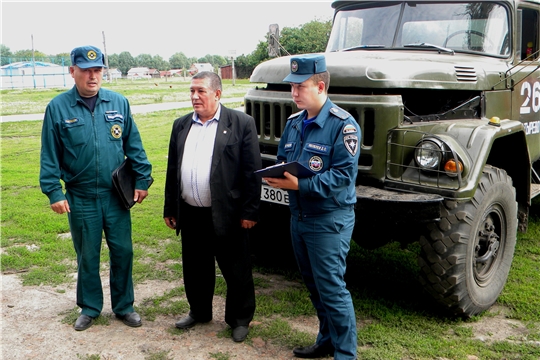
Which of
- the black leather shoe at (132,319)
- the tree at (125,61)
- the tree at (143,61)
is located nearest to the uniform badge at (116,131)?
the black leather shoe at (132,319)

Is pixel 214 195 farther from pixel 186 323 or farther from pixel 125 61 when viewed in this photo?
pixel 125 61

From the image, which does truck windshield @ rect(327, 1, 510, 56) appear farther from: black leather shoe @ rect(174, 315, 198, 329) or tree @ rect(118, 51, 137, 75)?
tree @ rect(118, 51, 137, 75)

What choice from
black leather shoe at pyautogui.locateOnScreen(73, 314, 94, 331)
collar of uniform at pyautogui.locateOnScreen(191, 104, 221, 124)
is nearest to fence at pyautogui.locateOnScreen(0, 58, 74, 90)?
black leather shoe at pyautogui.locateOnScreen(73, 314, 94, 331)

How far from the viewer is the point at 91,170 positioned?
4.01 m

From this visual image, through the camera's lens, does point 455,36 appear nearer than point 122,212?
No

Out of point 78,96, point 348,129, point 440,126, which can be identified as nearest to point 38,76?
point 78,96

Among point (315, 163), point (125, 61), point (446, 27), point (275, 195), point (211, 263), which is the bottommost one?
point (211, 263)

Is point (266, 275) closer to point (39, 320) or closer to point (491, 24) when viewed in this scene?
point (39, 320)

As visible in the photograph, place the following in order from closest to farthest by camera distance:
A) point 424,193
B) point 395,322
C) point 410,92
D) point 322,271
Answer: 1. point 322,271
2. point 424,193
3. point 395,322
4. point 410,92

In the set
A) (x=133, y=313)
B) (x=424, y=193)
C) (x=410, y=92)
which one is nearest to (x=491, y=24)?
(x=410, y=92)

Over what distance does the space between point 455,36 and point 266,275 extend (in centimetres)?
261

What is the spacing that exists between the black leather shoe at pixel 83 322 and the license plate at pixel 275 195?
59.4 inches

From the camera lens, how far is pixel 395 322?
420 centimetres

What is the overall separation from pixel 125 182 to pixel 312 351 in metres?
1.70
